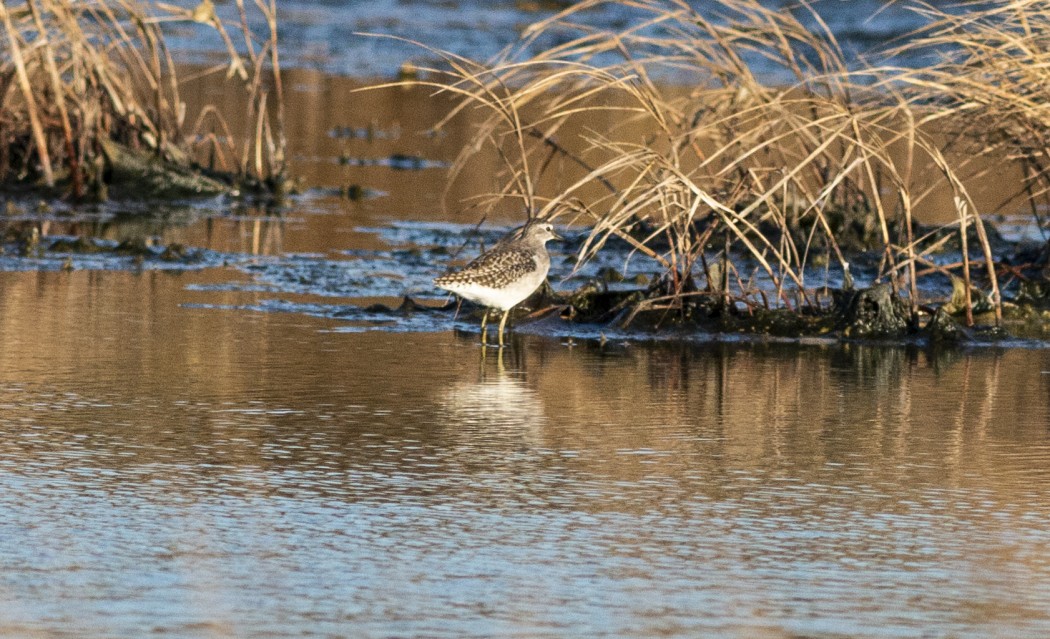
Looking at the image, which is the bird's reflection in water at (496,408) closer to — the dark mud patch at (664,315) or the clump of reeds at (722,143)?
the clump of reeds at (722,143)

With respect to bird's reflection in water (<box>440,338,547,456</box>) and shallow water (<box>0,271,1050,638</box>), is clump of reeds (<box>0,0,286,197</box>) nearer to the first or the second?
shallow water (<box>0,271,1050,638</box>)

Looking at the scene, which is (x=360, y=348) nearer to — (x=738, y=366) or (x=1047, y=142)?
(x=738, y=366)

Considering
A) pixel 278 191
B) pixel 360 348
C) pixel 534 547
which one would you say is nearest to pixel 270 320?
pixel 360 348

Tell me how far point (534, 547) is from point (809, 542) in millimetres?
777

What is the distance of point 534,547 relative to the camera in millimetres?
5031

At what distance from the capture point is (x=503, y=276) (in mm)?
8695

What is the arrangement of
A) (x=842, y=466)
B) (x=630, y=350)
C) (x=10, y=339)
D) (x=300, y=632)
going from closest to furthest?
(x=300, y=632)
(x=842, y=466)
(x=10, y=339)
(x=630, y=350)

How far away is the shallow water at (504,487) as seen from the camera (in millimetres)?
4500

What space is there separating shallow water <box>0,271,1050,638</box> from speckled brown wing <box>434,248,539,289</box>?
0.31 meters

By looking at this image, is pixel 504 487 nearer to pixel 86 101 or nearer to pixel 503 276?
pixel 503 276

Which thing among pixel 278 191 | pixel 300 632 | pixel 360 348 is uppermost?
pixel 278 191

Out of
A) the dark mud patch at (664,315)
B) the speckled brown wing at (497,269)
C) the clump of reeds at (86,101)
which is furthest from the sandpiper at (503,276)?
the clump of reeds at (86,101)

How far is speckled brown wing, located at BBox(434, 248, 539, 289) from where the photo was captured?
340 inches

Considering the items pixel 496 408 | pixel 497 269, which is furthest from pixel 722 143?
pixel 496 408
